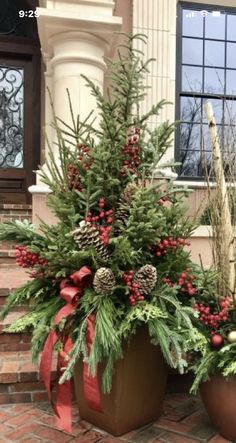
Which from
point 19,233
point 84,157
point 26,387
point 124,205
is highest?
point 84,157

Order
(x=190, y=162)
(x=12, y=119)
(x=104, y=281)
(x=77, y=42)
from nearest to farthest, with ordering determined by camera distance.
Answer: (x=104, y=281) < (x=77, y=42) < (x=190, y=162) < (x=12, y=119)

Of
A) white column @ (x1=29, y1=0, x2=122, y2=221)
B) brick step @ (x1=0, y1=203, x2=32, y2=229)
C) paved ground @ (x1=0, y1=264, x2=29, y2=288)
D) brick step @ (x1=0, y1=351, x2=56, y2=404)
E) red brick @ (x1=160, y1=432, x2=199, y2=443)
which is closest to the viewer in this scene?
red brick @ (x1=160, y1=432, x2=199, y2=443)

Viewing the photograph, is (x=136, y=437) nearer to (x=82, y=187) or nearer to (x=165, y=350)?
(x=165, y=350)

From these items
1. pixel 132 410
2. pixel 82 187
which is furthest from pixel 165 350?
pixel 82 187

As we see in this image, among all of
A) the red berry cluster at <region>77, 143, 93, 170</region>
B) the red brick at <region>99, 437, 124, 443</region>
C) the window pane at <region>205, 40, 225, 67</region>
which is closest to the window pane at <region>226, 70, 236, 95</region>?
the window pane at <region>205, 40, 225, 67</region>

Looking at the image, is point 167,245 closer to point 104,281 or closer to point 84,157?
point 104,281

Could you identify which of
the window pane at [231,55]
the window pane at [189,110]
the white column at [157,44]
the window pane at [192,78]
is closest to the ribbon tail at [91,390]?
the white column at [157,44]

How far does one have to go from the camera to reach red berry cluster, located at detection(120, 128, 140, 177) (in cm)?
210

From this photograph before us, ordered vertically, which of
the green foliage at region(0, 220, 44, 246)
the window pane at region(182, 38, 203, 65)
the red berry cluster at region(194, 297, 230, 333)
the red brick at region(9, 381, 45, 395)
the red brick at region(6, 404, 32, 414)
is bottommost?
the red brick at region(6, 404, 32, 414)

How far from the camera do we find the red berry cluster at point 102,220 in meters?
1.97

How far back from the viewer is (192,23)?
5215 mm

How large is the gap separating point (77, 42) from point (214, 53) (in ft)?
6.92

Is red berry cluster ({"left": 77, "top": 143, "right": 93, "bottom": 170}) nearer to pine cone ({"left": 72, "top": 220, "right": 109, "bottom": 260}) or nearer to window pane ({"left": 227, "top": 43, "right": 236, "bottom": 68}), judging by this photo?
pine cone ({"left": 72, "top": 220, "right": 109, "bottom": 260})

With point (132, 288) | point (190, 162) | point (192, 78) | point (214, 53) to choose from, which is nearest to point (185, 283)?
point (132, 288)
